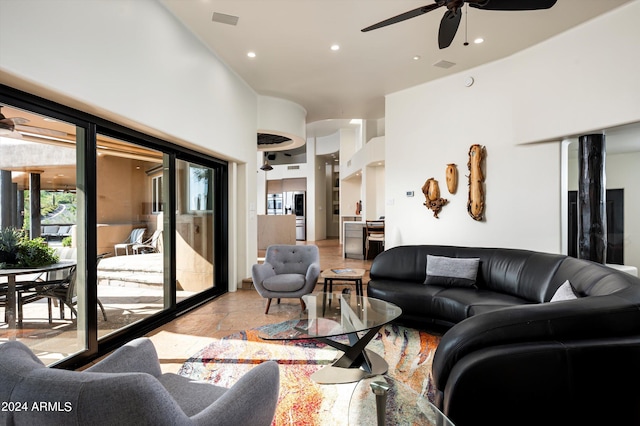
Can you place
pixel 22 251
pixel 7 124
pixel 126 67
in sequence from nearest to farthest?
pixel 7 124, pixel 22 251, pixel 126 67

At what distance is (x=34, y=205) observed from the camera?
2562mm

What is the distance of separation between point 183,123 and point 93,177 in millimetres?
1186

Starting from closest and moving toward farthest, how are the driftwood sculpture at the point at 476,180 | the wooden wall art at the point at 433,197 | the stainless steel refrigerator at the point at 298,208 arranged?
the driftwood sculpture at the point at 476,180 < the wooden wall art at the point at 433,197 < the stainless steel refrigerator at the point at 298,208

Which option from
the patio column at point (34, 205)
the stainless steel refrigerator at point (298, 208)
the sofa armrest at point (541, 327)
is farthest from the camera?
the stainless steel refrigerator at point (298, 208)

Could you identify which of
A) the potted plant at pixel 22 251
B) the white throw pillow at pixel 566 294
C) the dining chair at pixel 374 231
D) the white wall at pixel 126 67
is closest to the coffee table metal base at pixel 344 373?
the white throw pillow at pixel 566 294

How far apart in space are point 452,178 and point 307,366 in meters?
3.52

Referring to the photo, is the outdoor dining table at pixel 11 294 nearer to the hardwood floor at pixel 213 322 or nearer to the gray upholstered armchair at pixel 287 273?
the hardwood floor at pixel 213 322

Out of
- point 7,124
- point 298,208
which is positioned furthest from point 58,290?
point 298,208

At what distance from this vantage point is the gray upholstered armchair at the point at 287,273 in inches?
166

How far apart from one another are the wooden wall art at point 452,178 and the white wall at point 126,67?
10.8ft

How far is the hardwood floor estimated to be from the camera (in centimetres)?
311

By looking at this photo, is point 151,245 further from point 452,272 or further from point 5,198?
point 452,272

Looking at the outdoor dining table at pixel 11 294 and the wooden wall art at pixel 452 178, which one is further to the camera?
the wooden wall art at pixel 452 178

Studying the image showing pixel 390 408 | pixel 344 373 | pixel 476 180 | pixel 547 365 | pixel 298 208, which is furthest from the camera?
pixel 298 208
